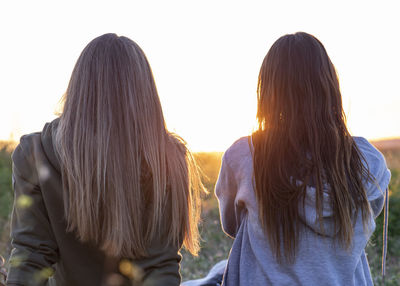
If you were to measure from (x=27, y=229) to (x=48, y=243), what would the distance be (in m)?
0.12

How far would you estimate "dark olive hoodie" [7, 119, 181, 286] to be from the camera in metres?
2.34

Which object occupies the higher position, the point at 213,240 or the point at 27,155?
the point at 27,155

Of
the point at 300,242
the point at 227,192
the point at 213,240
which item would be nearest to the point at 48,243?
the point at 227,192

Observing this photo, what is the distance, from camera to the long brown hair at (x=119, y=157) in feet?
7.43

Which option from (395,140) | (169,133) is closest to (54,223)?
(169,133)

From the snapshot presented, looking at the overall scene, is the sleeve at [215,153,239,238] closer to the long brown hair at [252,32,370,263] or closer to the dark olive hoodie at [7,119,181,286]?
the long brown hair at [252,32,370,263]

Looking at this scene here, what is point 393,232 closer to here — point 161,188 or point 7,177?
point 161,188

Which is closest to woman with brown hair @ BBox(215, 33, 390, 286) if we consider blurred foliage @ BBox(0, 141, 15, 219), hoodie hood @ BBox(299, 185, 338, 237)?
hoodie hood @ BBox(299, 185, 338, 237)

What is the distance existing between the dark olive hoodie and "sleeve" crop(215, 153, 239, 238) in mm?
511

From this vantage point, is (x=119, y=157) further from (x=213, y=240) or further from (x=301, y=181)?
(x=213, y=240)

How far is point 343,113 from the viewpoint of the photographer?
2.71 metres

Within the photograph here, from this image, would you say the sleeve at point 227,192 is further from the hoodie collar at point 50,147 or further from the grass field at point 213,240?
the grass field at point 213,240

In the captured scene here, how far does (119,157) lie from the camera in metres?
2.29

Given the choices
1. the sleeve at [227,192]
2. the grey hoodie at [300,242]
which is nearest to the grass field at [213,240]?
the sleeve at [227,192]
